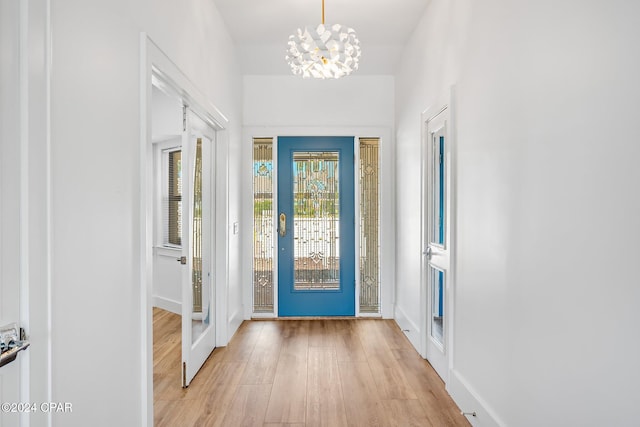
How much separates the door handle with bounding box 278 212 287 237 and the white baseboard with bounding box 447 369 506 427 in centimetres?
248

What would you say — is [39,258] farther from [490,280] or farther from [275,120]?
[275,120]

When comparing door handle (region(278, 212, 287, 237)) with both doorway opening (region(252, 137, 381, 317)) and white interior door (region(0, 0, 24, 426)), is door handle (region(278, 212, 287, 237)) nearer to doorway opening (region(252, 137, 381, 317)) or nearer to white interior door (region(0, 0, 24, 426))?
doorway opening (region(252, 137, 381, 317))

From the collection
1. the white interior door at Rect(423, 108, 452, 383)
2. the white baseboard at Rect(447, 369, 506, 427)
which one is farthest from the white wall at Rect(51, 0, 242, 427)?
the white interior door at Rect(423, 108, 452, 383)

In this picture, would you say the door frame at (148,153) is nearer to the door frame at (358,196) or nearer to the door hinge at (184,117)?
the door hinge at (184,117)

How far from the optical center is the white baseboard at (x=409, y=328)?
3.56 meters

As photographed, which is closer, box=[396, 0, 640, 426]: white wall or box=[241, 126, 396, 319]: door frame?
box=[396, 0, 640, 426]: white wall

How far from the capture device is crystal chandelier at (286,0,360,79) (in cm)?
272

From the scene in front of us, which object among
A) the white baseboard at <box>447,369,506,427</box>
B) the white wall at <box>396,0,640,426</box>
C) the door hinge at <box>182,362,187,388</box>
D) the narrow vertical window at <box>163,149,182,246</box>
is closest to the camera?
the white wall at <box>396,0,640,426</box>

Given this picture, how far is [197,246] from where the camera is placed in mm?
3230

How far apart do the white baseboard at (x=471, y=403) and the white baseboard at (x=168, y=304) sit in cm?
333

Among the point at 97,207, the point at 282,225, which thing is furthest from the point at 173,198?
the point at 97,207

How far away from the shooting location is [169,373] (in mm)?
3105

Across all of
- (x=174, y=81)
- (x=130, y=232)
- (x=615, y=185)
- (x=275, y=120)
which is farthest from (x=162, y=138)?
(x=615, y=185)

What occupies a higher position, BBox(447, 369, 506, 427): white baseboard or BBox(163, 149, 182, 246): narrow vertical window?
BBox(163, 149, 182, 246): narrow vertical window
